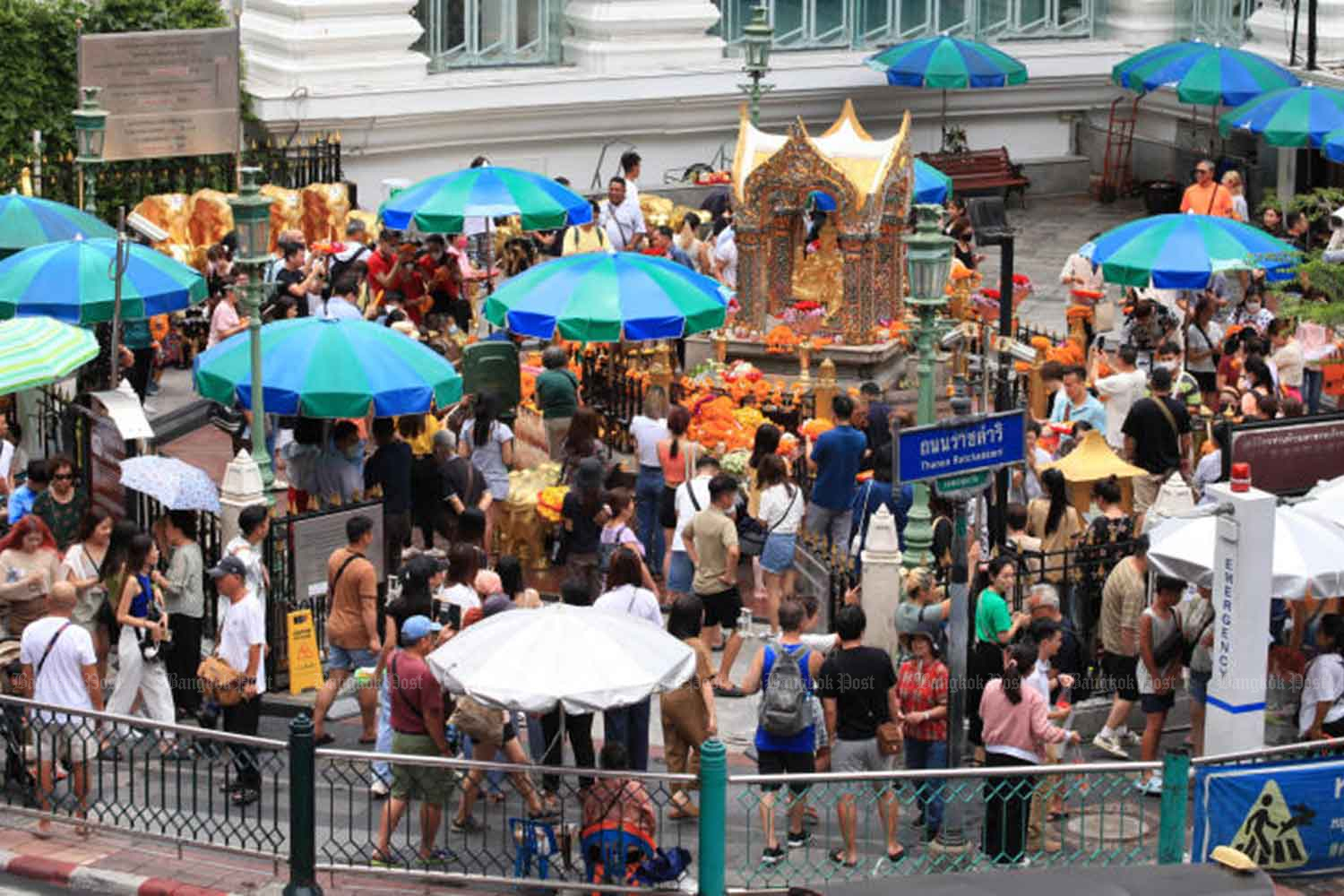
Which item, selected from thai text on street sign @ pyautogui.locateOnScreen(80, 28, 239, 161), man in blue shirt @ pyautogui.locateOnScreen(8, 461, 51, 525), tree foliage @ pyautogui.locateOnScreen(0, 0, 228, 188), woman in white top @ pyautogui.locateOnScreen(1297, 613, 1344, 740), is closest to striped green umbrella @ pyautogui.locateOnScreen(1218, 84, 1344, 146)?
thai text on street sign @ pyautogui.locateOnScreen(80, 28, 239, 161)

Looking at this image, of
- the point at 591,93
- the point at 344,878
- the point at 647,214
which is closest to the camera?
the point at 344,878

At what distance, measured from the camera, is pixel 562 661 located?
14.1 m

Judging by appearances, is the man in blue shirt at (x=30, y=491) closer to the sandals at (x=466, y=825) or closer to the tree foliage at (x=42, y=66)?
the sandals at (x=466, y=825)

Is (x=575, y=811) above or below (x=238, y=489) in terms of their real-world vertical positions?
Result: below

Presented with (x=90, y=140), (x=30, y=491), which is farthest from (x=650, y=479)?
(x=90, y=140)

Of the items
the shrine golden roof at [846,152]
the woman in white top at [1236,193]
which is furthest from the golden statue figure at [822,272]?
the woman in white top at [1236,193]

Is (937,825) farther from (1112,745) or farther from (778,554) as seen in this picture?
(778,554)

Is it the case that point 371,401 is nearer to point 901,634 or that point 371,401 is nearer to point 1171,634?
point 901,634

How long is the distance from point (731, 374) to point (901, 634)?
7178 mm

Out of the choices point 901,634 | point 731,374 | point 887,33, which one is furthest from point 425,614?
point 887,33

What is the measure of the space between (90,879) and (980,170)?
20759 mm

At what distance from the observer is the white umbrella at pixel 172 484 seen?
664 inches

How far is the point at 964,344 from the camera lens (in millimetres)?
23250

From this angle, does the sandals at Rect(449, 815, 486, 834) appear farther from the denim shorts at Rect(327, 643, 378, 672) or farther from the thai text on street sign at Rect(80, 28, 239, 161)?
the thai text on street sign at Rect(80, 28, 239, 161)
